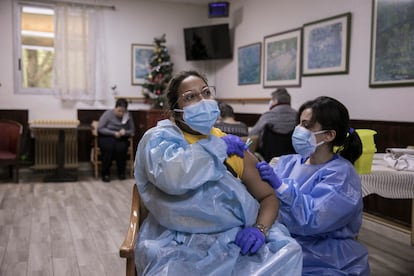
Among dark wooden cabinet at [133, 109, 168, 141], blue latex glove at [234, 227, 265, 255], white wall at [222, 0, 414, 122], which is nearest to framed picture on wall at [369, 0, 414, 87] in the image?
white wall at [222, 0, 414, 122]

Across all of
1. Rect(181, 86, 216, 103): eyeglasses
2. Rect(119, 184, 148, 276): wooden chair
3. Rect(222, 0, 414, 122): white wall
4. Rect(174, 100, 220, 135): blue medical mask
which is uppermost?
Rect(222, 0, 414, 122): white wall

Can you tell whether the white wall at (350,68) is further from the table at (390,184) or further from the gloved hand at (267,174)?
the gloved hand at (267,174)

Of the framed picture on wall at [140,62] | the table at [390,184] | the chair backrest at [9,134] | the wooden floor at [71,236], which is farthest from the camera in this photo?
the framed picture on wall at [140,62]

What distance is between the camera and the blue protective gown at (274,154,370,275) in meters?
1.57

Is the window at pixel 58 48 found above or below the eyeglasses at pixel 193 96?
above

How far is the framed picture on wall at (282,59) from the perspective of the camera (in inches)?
188

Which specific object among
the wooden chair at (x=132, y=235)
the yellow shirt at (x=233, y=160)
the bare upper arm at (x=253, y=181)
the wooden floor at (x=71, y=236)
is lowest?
the wooden floor at (x=71, y=236)

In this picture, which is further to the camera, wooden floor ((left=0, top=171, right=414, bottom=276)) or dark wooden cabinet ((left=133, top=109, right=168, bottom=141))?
dark wooden cabinet ((left=133, top=109, right=168, bottom=141))

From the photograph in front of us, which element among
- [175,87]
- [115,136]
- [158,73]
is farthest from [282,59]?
[175,87]

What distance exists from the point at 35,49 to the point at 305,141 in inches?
208

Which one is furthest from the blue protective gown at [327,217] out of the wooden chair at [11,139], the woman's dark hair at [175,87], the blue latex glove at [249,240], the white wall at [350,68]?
the wooden chair at [11,139]

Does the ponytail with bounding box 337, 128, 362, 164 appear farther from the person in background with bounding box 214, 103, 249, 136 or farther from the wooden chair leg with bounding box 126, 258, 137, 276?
the person in background with bounding box 214, 103, 249, 136

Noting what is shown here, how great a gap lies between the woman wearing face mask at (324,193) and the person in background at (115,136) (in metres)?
4.10

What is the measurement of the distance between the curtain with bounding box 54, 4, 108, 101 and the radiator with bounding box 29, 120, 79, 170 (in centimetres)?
60
